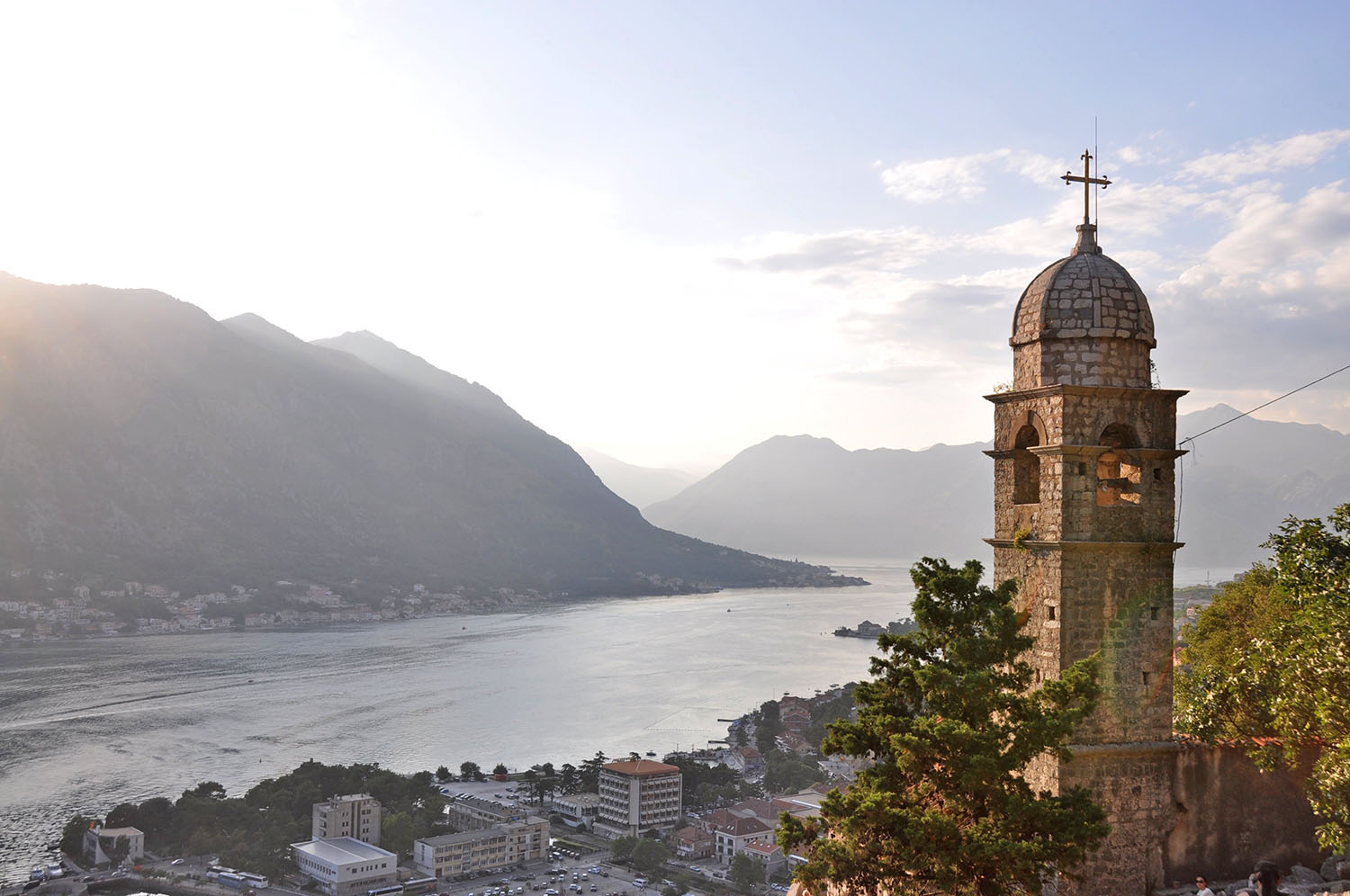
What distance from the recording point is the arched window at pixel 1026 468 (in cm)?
1031

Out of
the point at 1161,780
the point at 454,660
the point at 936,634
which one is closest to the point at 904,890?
the point at 936,634

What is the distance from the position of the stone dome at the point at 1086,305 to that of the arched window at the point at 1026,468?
98 cm

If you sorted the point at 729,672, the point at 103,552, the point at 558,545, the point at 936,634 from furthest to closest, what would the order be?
the point at 558,545
the point at 103,552
the point at 729,672
the point at 936,634

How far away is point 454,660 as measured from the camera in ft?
283

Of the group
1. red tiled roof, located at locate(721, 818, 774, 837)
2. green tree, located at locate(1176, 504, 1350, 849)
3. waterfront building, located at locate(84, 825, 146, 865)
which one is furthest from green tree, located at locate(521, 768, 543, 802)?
green tree, located at locate(1176, 504, 1350, 849)

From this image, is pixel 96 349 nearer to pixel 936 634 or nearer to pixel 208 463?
pixel 208 463

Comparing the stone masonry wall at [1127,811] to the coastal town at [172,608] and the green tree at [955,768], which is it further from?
the coastal town at [172,608]

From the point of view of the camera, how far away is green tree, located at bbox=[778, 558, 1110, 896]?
26.9 ft

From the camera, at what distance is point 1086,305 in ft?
32.0

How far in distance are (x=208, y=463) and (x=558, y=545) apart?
5990 cm

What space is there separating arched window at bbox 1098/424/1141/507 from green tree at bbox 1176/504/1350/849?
2216 millimetres

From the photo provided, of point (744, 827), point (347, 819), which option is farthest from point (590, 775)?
point (347, 819)

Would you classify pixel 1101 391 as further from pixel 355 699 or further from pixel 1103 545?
pixel 355 699

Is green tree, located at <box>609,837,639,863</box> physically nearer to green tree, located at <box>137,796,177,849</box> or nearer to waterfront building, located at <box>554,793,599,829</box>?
waterfront building, located at <box>554,793,599,829</box>
